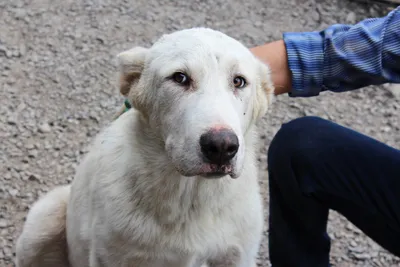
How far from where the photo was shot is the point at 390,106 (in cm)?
502

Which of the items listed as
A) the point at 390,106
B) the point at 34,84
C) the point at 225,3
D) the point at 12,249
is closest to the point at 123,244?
the point at 12,249

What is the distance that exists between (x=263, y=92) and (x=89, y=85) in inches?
93.5

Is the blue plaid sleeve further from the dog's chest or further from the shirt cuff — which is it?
the dog's chest

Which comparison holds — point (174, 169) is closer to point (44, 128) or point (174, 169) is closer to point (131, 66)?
point (131, 66)

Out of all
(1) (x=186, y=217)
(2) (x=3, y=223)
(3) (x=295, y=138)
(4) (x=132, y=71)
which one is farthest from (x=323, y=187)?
(2) (x=3, y=223)

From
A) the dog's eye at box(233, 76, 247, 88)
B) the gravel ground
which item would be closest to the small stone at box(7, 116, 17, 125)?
the gravel ground

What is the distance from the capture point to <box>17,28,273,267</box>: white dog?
241 centimetres

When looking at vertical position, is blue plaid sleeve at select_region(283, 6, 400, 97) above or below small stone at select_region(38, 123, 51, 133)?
above

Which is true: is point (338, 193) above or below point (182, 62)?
below

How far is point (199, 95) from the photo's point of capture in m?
2.37

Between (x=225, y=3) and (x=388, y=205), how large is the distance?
3.42 meters

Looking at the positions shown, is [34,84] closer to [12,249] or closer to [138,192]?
[12,249]

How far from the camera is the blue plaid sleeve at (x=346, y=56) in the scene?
271cm

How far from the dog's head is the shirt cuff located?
0.20 metres
